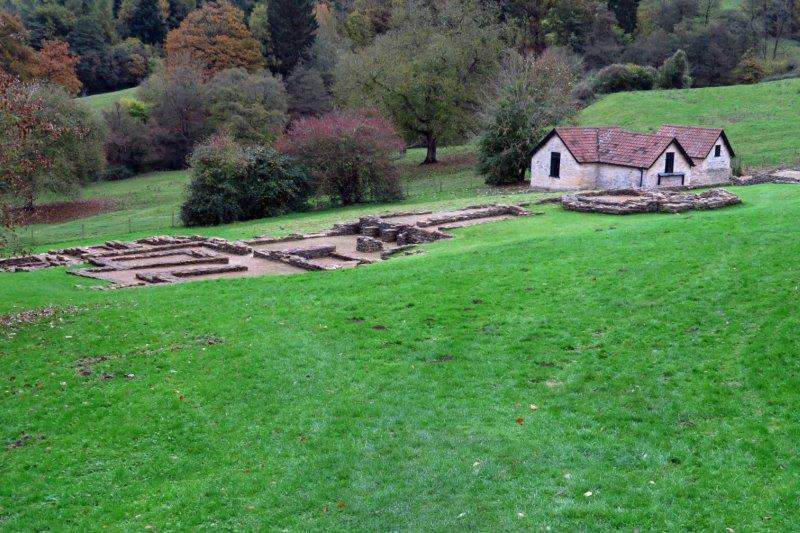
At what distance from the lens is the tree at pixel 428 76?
206 feet

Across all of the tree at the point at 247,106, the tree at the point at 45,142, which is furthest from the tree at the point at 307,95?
the tree at the point at 45,142

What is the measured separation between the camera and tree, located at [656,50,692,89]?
75.9m

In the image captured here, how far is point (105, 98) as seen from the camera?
85438 millimetres

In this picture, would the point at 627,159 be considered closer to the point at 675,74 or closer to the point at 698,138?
the point at 698,138

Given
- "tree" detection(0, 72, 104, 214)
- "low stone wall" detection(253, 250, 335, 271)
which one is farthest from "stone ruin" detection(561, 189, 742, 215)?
"tree" detection(0, 72, 104, 214)

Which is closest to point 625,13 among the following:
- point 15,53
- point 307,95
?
A: point 307,95

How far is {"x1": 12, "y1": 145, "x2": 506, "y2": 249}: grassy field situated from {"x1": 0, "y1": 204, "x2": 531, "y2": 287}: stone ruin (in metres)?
2.41

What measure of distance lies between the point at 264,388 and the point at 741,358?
9.22 meters

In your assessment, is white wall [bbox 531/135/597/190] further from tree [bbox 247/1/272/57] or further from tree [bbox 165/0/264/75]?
tree [bbox 247/1/272/57]

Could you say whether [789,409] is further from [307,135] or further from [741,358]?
[307,135]

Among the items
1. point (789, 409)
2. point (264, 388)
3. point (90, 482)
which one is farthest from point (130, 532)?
point (789, 409)

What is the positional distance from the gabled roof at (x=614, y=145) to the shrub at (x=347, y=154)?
9.40 metres

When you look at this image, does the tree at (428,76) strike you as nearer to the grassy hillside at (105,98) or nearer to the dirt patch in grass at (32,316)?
the grassy hillside at (105,98)

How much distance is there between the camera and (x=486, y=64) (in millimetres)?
66062
